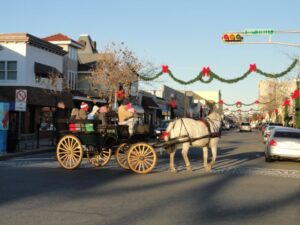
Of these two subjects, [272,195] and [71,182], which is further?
[71,182]

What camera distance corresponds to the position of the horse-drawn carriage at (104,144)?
1486 cm

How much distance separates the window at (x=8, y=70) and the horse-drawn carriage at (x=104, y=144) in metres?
23.7

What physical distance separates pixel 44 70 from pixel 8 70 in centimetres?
270

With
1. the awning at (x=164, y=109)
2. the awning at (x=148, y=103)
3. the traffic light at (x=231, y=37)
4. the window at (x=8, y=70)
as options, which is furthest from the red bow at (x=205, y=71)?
the awning at (x=164, y=109)

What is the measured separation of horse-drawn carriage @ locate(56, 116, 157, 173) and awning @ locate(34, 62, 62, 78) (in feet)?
78.3

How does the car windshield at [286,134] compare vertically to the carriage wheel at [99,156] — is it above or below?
above

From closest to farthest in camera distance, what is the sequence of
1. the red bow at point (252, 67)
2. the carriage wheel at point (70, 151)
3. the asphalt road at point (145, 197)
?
the asphalt road at point (145, 197) → the carriage wheel at point (70, 151) → the red bow at point (252, 67)

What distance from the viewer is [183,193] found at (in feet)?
36.4

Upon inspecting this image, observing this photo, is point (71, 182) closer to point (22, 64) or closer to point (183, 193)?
point (183, 193)

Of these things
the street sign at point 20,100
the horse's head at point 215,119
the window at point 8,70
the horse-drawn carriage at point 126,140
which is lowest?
the horse-drawn carriage at point 126,140

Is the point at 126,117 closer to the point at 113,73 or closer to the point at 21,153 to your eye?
the point at 21,153

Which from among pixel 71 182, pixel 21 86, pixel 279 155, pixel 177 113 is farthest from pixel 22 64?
pixel 177 113

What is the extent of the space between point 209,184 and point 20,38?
28.3 metres

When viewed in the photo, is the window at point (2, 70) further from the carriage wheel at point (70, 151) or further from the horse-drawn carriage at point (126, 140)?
the carriage wheel at point (70, 151)
